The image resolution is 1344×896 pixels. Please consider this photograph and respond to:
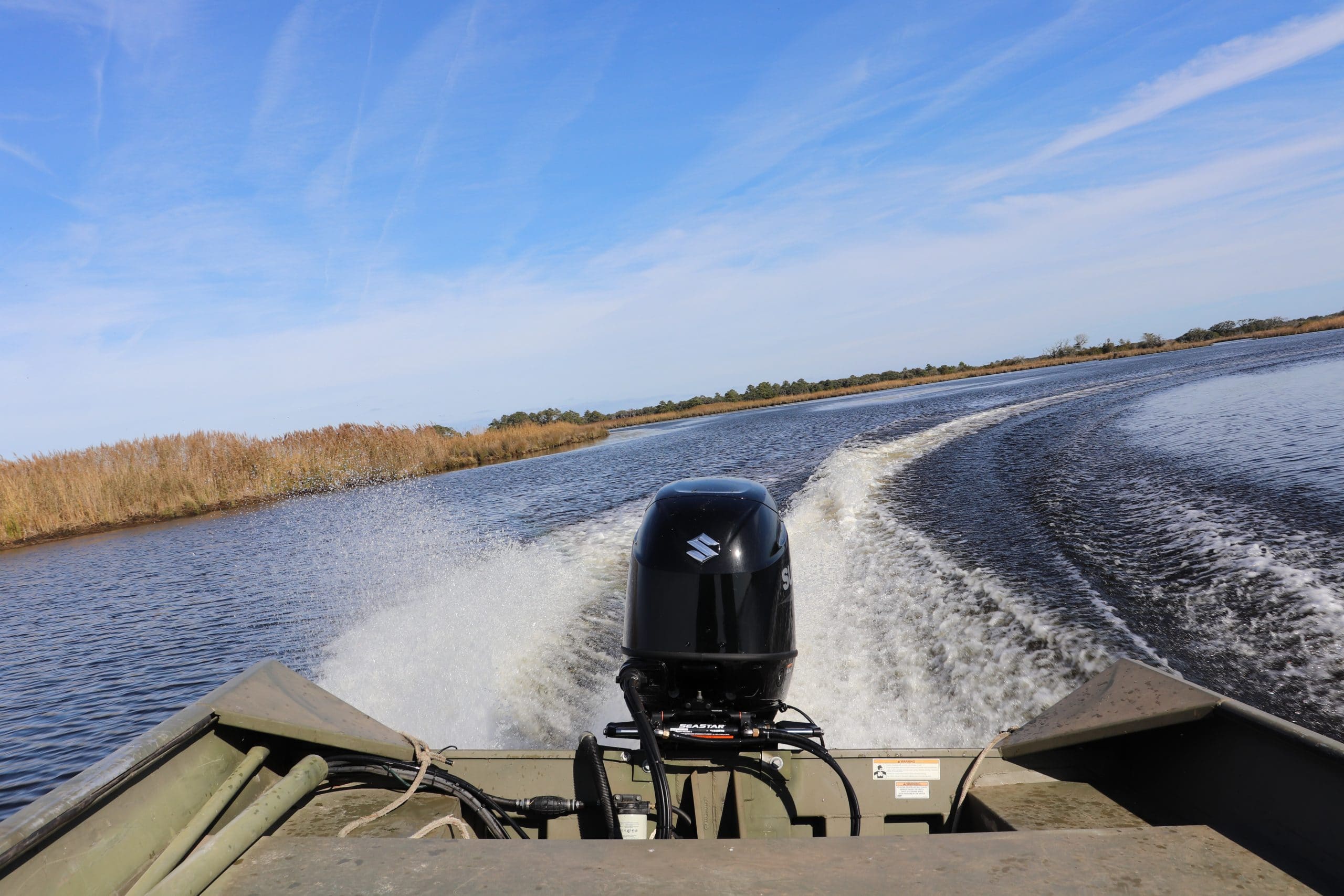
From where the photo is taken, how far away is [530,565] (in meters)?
8.61

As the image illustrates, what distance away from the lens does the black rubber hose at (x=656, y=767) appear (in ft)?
7.14

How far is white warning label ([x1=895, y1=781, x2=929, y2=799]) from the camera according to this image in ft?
9.01

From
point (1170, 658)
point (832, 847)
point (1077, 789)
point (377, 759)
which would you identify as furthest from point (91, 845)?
point (1170, 658)

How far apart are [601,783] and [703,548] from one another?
1122mm

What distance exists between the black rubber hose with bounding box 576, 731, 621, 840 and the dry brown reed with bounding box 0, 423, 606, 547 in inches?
805

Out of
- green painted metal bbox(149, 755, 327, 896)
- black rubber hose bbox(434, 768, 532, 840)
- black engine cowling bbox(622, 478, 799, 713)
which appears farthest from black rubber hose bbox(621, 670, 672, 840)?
green painted metal bbox(149, 755, 327, 896)

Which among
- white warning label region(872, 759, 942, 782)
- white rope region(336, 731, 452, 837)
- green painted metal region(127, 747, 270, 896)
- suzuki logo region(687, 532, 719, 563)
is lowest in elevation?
white warning label region(872, 759, 942, 782)

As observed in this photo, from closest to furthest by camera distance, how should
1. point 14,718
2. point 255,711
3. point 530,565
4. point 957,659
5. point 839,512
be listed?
point 255,711
point 957,659
point 14,718
point 530,565
point 839,512

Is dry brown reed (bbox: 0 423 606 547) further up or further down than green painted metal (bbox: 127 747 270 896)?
further up

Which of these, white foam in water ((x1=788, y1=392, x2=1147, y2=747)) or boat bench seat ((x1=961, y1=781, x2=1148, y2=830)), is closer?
boat bench seat ((x1=961, y1=781, x2=1148, y2=830))

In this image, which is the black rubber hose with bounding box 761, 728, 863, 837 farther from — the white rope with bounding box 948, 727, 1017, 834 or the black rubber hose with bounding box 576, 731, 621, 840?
the black rubber hose with bounding box 576, 731, 621, 840

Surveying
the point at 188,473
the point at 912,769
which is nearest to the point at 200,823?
the point at 912,769

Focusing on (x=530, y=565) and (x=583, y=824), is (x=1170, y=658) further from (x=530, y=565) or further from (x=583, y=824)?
(x=530, y=565)

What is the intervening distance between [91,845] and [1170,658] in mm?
4956
